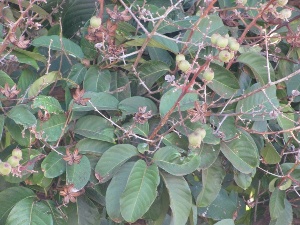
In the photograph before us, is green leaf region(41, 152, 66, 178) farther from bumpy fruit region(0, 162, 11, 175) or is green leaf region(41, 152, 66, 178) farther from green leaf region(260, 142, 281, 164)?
green leaf region(260, 142, 281, 164)

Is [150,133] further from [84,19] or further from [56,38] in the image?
[84,19]

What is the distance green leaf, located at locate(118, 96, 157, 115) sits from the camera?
1.18 m

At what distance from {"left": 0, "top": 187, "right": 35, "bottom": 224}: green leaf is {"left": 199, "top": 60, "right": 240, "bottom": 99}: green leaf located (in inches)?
17.6

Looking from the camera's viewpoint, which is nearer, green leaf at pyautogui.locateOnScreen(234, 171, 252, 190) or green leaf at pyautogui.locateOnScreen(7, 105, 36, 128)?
green leaf at pyautogui.locateOnScreen(7, 105, 36, 128)

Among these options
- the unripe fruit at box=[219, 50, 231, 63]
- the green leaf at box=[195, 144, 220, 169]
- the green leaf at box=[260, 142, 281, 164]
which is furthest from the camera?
the green leaf at box=[260, 142, 281, 164]

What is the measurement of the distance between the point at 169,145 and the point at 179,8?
0.35 metres

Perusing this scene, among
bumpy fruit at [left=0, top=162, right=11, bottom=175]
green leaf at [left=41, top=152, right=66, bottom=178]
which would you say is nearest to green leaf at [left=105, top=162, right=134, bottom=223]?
green leaf at [left=41, top=152, right=66, bottom=178]

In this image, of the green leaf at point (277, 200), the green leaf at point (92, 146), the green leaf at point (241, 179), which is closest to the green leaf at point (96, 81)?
the green leaf at point (92, 146)

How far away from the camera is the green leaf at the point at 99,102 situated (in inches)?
45.4

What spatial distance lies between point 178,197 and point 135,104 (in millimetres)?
214

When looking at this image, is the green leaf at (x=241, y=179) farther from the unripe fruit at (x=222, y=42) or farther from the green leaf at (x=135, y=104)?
the unripe fruit at (x=222, y=42)

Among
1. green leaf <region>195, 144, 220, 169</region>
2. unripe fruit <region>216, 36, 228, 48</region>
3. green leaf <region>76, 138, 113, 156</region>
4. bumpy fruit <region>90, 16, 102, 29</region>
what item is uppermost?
unripe fruit <region>216, 36, 228, 48</region>

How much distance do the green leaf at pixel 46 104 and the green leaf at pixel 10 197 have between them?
182mm

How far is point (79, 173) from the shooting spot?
44.1 inches
